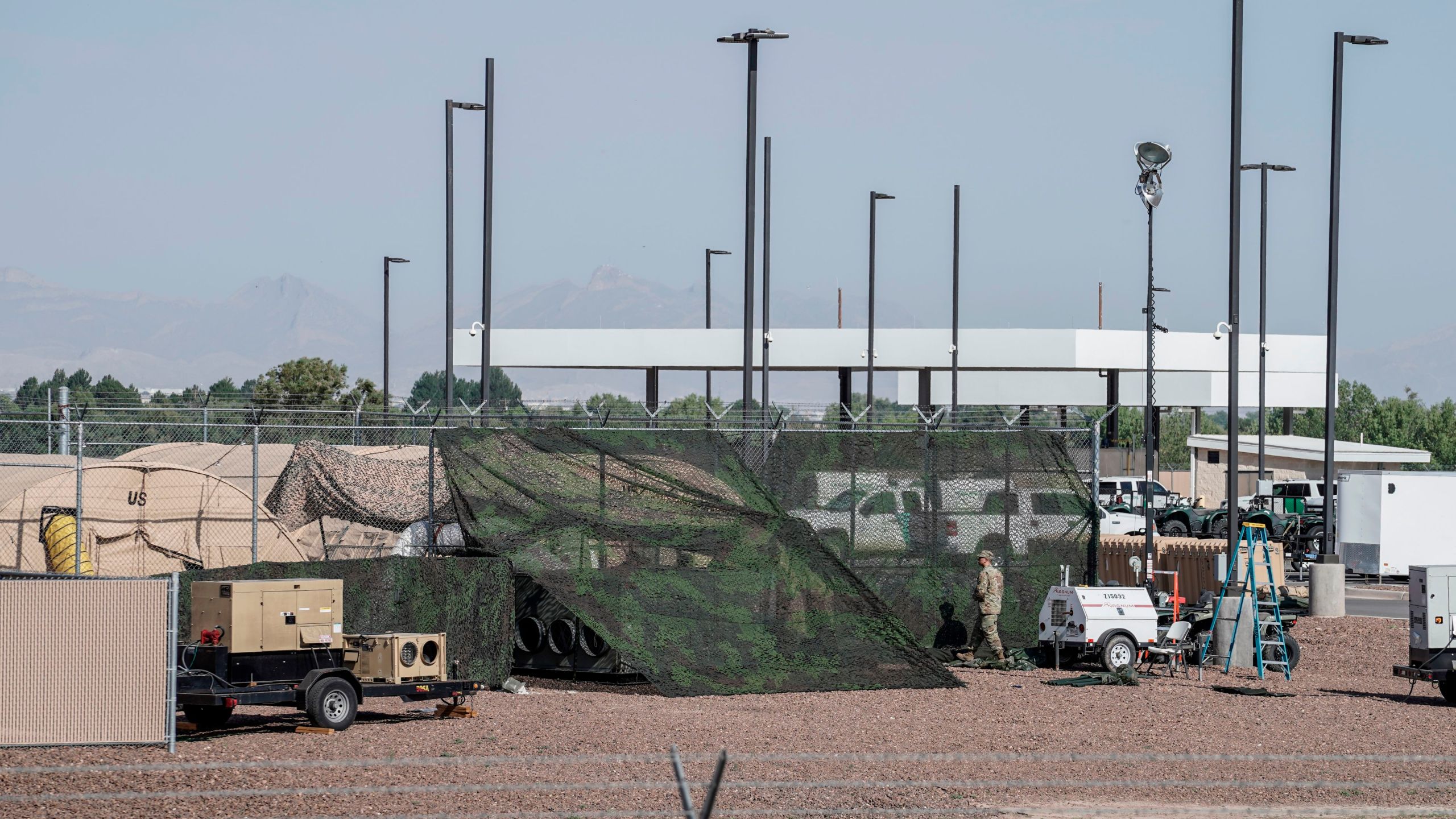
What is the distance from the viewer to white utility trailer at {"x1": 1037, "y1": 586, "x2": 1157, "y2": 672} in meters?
18.4

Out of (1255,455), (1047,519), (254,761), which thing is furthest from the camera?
(1255,455)

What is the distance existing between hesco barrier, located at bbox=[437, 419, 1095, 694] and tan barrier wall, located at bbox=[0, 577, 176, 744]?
5126 millimetres

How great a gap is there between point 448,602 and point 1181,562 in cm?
1278

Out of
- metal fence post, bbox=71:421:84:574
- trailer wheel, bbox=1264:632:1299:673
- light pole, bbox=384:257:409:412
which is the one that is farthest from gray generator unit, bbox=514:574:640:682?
light pole, bbox=384:257:409:412

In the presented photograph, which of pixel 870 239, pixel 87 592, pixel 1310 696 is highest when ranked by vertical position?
pixel 870 239

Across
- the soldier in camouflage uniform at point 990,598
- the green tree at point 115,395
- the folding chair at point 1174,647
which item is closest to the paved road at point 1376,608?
the folding chair at point 1174,647

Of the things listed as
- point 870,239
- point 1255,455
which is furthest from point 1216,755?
point 1255,455

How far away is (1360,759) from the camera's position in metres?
12.3

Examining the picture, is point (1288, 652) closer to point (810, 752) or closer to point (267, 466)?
point (810, 752)

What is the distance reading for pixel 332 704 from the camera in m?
13.4

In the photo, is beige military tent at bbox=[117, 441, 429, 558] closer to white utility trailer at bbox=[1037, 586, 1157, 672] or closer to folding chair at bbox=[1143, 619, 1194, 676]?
white utility trailer at bbox=[1037, 586, 1157, 672]

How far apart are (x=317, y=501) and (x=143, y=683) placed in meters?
7.06

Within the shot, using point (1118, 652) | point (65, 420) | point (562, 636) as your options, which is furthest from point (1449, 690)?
point (65, 420)

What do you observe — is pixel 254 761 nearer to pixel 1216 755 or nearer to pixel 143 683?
pixel 143 683
